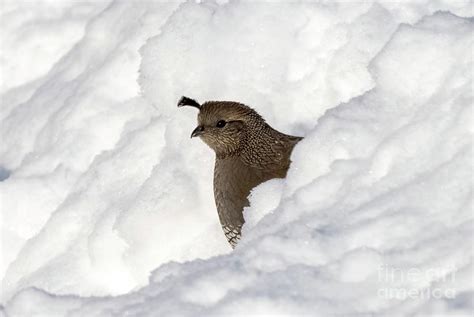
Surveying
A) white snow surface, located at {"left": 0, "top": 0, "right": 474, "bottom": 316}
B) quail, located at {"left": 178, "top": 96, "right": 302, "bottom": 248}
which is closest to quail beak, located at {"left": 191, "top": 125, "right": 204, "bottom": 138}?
quail, located at {"left": 178, "top": 96, "right": 302, "bottom": 248}

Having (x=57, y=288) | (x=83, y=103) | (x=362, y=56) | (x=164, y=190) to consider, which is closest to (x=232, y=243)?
(x=164, y=190)

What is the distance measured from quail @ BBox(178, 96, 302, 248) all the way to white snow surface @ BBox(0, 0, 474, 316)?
173mm

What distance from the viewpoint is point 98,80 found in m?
4.98

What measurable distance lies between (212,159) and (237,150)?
0.24 metres

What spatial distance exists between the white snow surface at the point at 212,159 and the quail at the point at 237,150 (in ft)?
0.57

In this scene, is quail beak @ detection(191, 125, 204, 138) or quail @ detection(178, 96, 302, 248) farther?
quail beak @ detection(191, 125, 204, 138)

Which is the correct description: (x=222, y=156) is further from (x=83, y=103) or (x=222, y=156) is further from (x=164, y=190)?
(x=83, y=103)

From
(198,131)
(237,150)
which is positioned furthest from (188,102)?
(237,150)

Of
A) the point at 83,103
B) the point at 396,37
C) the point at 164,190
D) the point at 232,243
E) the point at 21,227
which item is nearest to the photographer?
the point at 396,37

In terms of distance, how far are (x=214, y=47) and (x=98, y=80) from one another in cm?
76

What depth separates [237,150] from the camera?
13.7ft

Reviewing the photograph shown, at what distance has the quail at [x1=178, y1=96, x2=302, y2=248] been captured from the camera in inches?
154

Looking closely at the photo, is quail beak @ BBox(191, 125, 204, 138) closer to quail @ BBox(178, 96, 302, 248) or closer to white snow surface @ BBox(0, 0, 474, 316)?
quail @ BBox(178, 96, 302, 248)

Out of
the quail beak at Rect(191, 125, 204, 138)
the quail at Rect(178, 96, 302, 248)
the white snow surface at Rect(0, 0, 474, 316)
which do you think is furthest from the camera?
the quail beak at Rect(191, 125, 204, 138)
